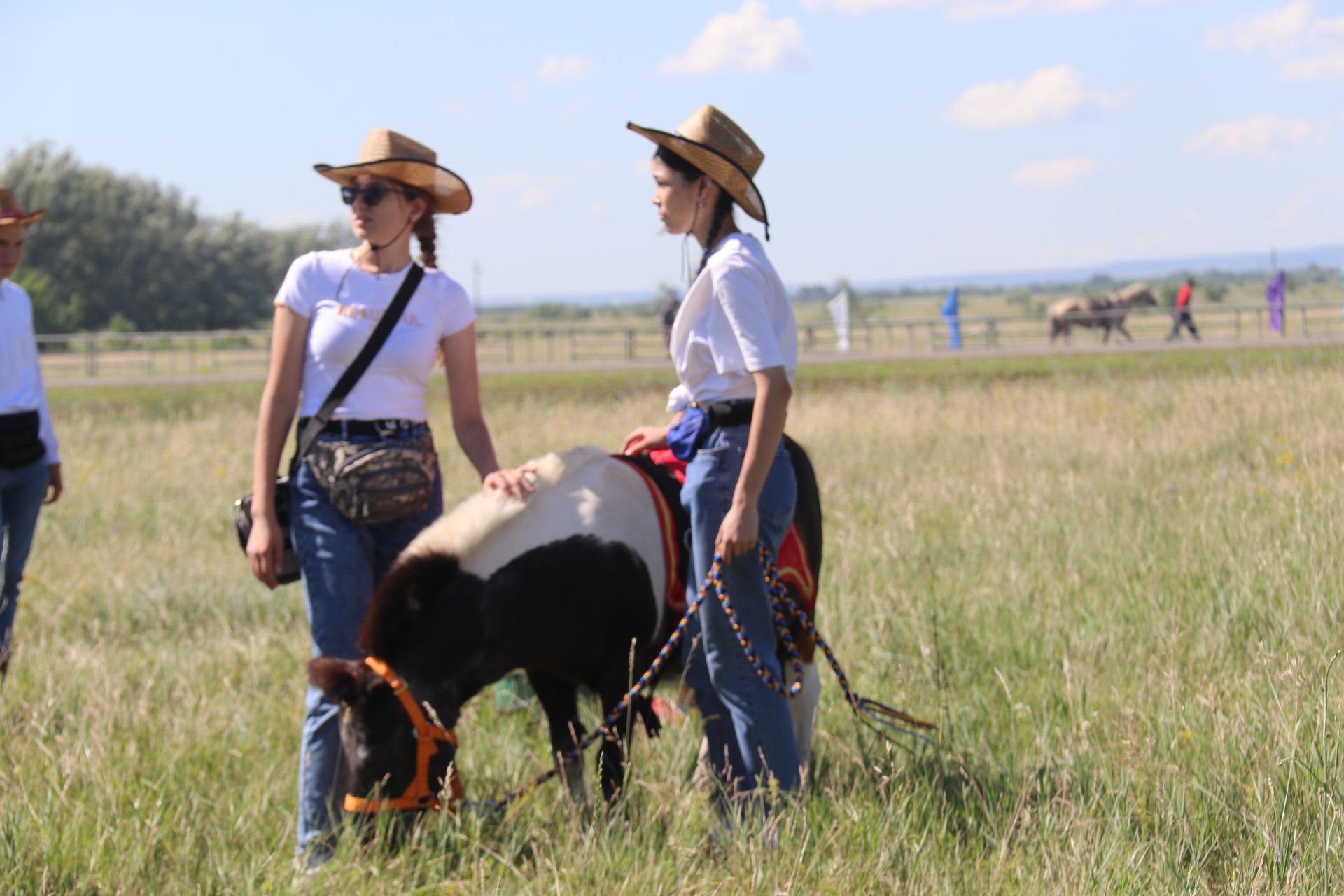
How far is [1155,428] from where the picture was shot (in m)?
11.0

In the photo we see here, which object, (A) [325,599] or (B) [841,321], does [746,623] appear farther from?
(B) [841,321]

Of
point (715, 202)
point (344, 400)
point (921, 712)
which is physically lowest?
point (921, 712)

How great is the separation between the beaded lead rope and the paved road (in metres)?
21.4

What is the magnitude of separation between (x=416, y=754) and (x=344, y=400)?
1064 mm

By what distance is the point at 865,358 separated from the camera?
89.5 ft

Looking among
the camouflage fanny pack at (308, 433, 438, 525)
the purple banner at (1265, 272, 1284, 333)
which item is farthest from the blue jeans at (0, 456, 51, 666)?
the purple banner at (1265, 272, 1284, 333)

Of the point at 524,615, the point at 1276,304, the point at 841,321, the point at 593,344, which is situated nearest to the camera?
the point at 524,615

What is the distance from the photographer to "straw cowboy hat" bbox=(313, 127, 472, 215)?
152 inches

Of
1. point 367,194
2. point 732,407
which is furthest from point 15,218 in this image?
point 732,407

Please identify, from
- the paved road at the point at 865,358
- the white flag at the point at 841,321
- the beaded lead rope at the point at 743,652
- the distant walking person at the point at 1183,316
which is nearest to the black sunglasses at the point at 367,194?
the beaded lead rope at the point at 743,652

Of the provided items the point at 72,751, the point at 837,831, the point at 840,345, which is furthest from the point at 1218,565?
the point at 840,345

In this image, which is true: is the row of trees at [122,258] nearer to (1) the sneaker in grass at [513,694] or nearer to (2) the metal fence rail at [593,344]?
(2) the metal fence rail at [593,344]

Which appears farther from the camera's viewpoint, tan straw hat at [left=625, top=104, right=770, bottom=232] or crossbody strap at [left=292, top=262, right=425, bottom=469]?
crossbody strap at [left=292, top=262, right=425, bottom=469]

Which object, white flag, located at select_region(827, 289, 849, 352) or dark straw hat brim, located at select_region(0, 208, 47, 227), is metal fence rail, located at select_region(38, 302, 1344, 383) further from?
dark straw hat brim, located at select_region(0, 208, 47, 227)
